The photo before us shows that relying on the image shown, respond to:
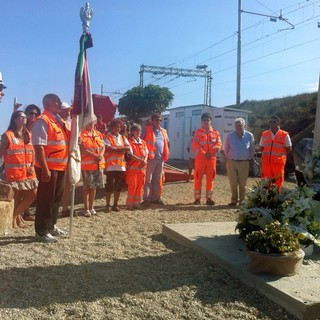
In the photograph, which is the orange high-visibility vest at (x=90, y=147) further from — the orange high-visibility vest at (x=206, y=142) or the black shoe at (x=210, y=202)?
the black shoe at (x=210, y=202)

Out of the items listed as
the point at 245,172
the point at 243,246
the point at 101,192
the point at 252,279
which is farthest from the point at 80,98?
the point at 101,192

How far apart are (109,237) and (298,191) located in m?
2.60

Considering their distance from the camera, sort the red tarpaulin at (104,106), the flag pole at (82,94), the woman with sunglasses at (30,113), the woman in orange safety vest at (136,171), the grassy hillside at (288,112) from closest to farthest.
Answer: the flag pole at (82,94) < the woman with sunglasses at (30,113) < the woman in orange safety vest at (136,171) < the red tarpaulin at (104,106) < the grassy hillside at (288,112)

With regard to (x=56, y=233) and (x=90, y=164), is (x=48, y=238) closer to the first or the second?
(x=56, y=233)

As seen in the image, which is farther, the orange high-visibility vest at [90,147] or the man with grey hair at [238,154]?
the man with grey hair at [238,154]

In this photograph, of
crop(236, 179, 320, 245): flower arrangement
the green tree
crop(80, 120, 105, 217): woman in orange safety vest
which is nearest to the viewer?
crop(236, 179, 320, 245): flower arrangement

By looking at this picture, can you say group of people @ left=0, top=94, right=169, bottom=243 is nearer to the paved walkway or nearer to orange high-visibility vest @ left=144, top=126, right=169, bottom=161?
orange high-visibility vest @ left=144, top=126, right=169, bottom=161

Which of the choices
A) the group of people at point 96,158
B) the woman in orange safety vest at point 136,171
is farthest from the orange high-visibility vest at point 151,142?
the woman in orange safety vest at point 136,171

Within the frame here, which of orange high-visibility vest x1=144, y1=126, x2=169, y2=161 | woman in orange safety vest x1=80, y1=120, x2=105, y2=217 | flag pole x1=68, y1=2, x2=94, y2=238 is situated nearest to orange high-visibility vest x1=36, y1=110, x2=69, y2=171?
flag pole x1=68, y1=2, x2=94, y2=238

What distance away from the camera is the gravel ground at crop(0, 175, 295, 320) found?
3.63m

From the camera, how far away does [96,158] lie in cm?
789

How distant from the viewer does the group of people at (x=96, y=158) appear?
5.82 metres

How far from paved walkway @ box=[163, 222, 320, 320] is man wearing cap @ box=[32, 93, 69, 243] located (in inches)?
62.9

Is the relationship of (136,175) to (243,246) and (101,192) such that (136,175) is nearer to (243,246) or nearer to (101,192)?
(101,192)
